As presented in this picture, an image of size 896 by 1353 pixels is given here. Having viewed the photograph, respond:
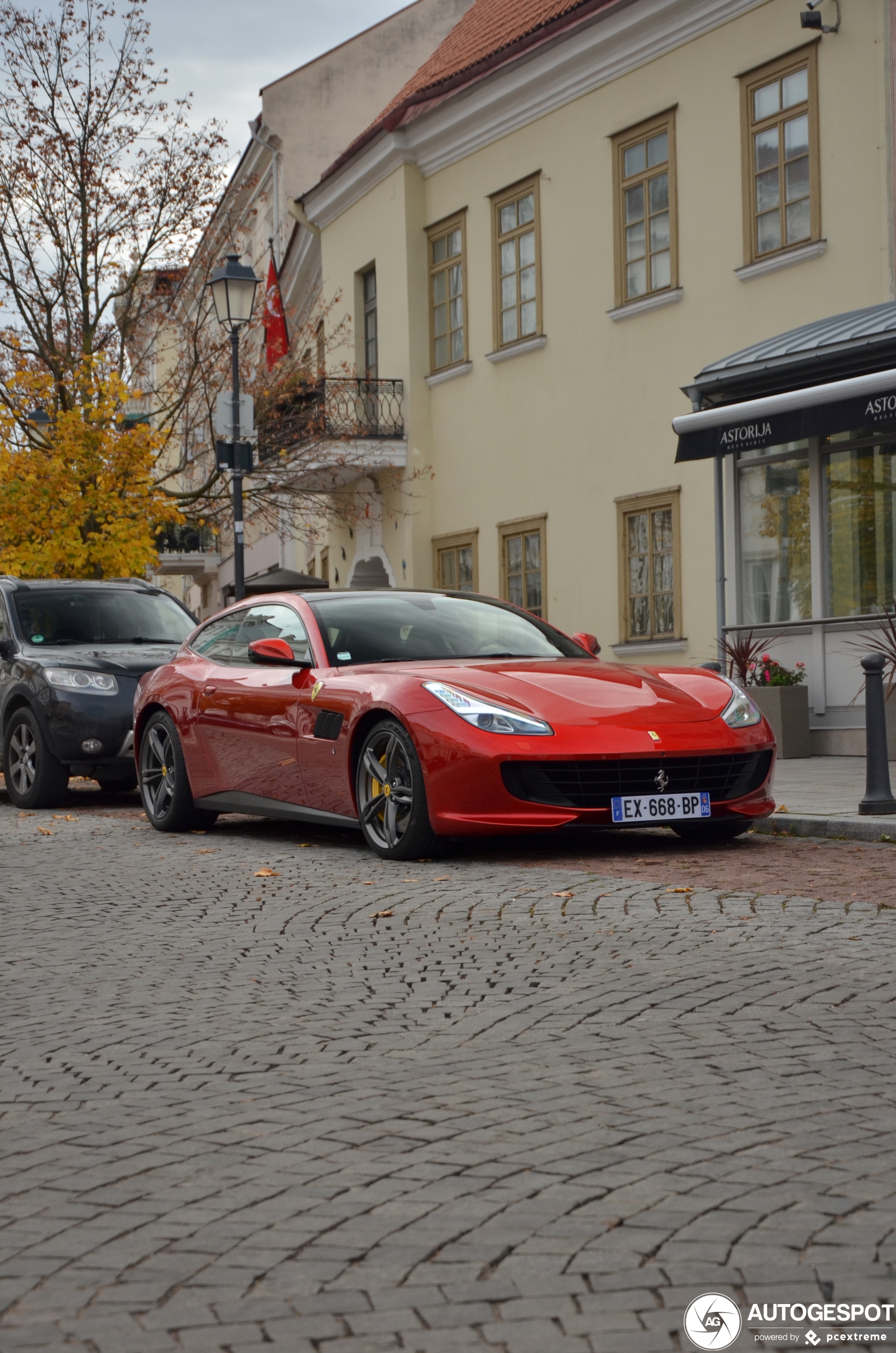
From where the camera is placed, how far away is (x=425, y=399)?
25766 millimetres

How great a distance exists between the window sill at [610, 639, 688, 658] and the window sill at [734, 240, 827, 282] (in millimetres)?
4018

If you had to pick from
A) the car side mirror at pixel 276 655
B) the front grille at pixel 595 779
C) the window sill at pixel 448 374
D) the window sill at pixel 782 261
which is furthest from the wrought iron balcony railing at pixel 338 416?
the front grille at pixel 595 779

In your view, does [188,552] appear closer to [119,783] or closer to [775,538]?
[775,538]

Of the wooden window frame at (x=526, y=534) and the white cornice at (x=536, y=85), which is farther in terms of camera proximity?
the wooden window frame at (x=526, y=534)

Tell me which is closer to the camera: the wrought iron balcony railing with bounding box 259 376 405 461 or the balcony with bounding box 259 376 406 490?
the balcony with bounding box 259 376 406 490

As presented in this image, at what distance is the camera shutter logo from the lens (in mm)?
2717

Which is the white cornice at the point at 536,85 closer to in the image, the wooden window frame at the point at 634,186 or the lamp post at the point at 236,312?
the wooden window frame at the point at 634,186

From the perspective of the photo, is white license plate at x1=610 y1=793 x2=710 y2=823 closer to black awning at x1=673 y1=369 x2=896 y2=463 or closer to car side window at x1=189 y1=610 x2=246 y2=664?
car side window at x1=189 y1=610 x2=246 y2=664

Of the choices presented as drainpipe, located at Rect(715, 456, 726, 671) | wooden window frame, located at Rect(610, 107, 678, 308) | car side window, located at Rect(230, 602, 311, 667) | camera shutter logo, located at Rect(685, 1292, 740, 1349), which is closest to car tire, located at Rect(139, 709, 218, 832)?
car side window, located at Rect(230, 602, 311, 667)

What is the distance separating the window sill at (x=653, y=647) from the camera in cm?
1977

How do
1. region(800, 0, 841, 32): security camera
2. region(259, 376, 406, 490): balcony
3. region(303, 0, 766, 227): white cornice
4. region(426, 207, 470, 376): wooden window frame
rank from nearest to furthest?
region(800, 0, 841, 32): security camera
region(303, 0, 766, 227): white cornice
region(426, 207, 470, 376): wooden window frame
region(259, 376, 406, 490): balcony

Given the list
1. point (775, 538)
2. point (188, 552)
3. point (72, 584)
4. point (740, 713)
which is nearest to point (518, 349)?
point (775, 538)

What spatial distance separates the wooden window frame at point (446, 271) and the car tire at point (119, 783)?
32.7 feet

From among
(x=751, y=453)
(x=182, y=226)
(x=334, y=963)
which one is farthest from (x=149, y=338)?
(x=334, y=963)
